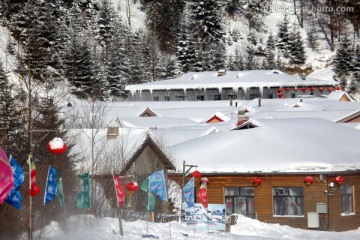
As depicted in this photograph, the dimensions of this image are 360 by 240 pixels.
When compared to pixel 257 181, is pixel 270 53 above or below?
above

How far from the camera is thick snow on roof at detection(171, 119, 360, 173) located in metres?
36.1

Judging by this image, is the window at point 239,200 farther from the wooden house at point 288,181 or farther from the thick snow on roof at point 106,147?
the thick snow on roof at point 106,147

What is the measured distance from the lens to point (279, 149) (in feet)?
124

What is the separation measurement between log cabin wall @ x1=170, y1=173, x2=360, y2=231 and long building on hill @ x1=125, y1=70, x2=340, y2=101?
44713 mm

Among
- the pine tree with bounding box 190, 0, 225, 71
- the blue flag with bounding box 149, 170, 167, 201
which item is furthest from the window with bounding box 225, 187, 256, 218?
the pine tree with bounding box 190, 0, 225, 71

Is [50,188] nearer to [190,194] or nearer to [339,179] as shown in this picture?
[190,194]

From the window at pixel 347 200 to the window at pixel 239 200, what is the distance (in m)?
4.28

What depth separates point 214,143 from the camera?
3984 cm

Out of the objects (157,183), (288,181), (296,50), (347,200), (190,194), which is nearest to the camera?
(157,183)

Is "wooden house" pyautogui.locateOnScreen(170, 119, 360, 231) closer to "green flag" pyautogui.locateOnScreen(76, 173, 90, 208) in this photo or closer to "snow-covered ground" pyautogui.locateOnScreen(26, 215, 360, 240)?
"snow-covered ground" pyautogui.locateOnScreen(26, 215, 360, 240)

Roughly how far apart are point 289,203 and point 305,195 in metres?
0.86

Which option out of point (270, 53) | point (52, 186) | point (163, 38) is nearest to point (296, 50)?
point (270, 53)

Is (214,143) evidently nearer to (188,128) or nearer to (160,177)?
(188,128)

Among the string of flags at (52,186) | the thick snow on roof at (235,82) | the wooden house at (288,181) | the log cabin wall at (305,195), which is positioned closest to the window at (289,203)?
the wooden house at (288,181)
